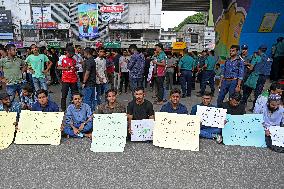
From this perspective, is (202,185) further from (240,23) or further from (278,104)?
(240,23)

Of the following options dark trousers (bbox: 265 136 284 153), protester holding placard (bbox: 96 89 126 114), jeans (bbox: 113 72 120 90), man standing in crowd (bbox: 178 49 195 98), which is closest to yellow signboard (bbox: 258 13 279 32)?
man standing in crowd (bbox: 178 49 195 98)

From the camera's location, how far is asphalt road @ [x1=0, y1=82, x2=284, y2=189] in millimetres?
2875

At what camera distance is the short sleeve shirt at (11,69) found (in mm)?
5828

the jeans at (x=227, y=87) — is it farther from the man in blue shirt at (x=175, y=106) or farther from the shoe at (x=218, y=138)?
the shoe at (x=218, y=138)

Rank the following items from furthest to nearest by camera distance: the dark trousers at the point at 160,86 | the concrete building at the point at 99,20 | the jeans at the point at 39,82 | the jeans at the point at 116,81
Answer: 1. the concrete building at the point at 99,20
2. the jeans at the point at 116,81
3. the dark trousers at the point at 160,86
4. the jeans at the point at 39,82

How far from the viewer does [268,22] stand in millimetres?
9883

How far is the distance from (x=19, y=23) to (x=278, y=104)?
132ft

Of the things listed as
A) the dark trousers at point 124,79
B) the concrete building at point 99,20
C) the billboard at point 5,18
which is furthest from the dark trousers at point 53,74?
the billboard at point 5,18

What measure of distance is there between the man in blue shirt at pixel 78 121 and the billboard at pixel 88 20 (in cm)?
3537

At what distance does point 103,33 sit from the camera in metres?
38.5

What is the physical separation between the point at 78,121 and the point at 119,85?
5732mm

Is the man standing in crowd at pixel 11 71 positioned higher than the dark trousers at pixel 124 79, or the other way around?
the man standing in crowd at pixel 11 71

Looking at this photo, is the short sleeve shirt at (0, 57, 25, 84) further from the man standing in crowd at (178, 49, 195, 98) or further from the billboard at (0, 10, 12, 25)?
the billboard at (0, 10, 12, 25)

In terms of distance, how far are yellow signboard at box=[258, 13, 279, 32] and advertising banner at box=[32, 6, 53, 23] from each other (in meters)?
34.3
